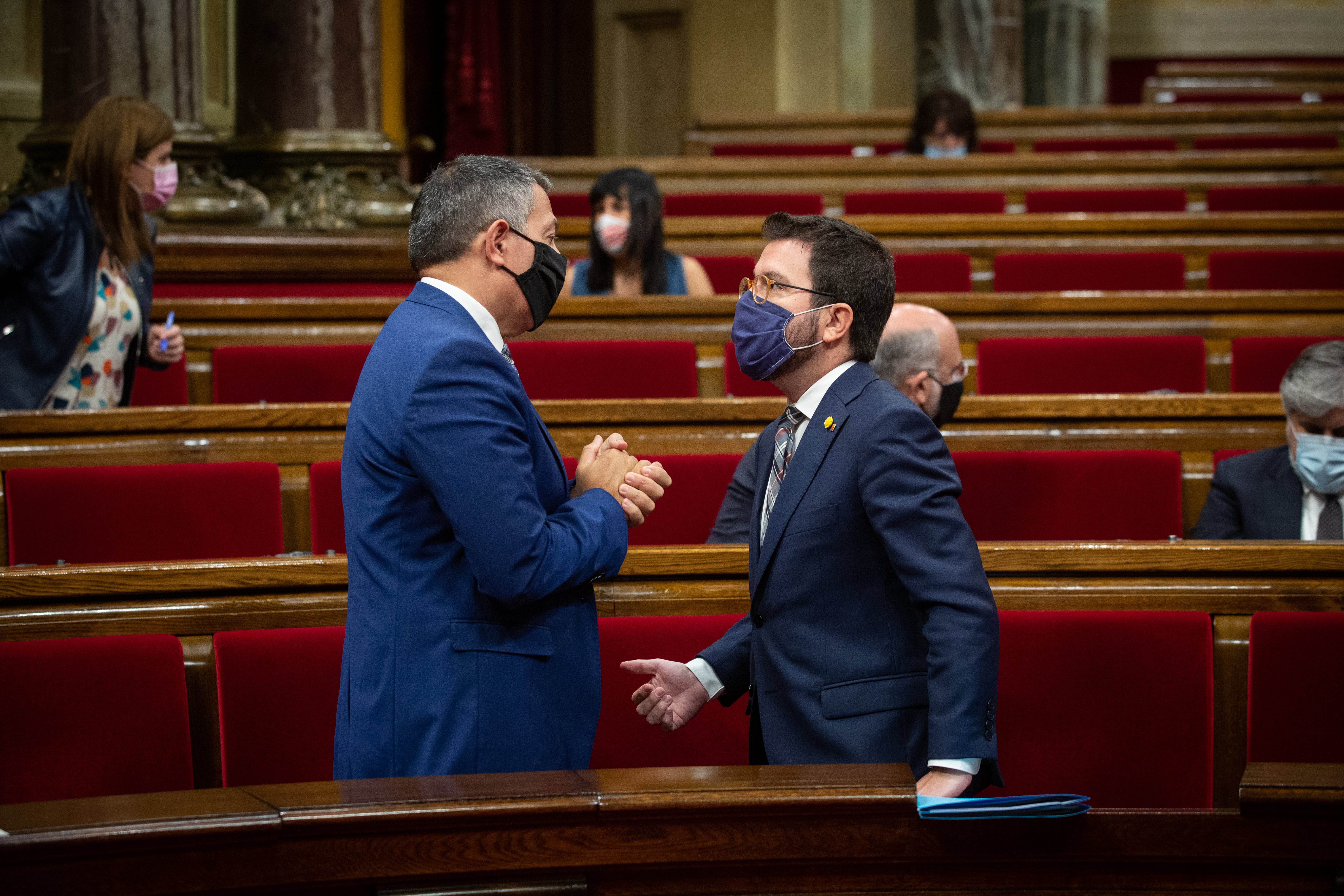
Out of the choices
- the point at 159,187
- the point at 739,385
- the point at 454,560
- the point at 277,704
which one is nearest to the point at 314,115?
the point at 159,187

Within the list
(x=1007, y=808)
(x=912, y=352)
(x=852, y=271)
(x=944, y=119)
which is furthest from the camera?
(x=944, y=119)

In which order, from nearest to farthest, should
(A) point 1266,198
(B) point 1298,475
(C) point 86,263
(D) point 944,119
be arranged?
1. (B) point 1298,475
2. (C) point 86,263
3. (A) point 1266,198
4. (D) point 944,119

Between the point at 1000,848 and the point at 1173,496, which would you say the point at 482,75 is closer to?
the point at 1173,496

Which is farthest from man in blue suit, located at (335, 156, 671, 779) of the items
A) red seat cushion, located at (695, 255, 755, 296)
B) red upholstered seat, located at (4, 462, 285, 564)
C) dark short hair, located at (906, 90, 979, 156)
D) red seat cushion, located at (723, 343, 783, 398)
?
dark short hair, located at (906, 90, 979, 156)

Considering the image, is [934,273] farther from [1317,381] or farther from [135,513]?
[135,513]

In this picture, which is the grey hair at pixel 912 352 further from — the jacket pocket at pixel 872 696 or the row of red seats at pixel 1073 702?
the jacket pocket at pixel 872 696

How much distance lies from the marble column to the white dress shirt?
8.92 feet

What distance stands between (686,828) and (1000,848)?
23 cm

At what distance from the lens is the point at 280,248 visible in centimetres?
343

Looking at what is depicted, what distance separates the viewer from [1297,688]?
1.42 metres

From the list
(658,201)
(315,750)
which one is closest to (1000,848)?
(315,750)

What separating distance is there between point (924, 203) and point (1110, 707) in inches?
135

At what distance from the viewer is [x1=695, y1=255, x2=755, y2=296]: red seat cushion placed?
363 cm

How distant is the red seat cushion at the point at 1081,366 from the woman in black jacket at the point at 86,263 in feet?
5.35
